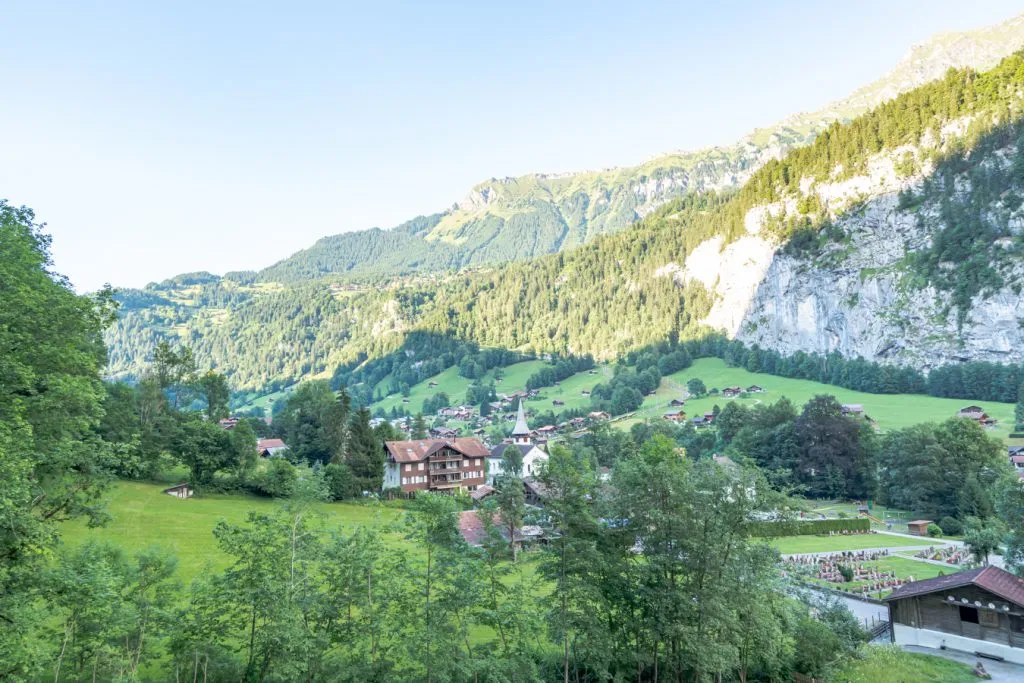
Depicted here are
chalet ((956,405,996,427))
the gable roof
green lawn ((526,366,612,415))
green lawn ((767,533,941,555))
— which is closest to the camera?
the gable roof

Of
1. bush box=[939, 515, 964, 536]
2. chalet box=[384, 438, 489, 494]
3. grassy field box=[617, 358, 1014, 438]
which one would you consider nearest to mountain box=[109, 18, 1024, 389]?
grassy field box=[617, 358, 1014, 438]

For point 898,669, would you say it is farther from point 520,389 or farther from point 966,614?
point 520,389

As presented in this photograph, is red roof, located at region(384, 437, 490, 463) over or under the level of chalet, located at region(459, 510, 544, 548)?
under

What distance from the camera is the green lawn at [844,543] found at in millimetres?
50062

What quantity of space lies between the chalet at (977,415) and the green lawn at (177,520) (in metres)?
86.7

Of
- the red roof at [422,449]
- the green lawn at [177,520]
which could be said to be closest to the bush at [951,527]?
the red roof at [422,449]

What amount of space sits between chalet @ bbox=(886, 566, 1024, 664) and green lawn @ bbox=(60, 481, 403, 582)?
26.4 m

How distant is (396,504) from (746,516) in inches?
1592

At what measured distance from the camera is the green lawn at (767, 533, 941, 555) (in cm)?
5006

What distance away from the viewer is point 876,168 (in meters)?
150

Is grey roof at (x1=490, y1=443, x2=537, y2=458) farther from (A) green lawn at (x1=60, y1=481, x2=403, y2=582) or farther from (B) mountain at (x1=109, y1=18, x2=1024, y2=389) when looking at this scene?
(B) mountain at (x1=109, y1=18, x2=1024, y2=389)

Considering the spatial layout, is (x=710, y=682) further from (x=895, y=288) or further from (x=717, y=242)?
(x=717, y=242)

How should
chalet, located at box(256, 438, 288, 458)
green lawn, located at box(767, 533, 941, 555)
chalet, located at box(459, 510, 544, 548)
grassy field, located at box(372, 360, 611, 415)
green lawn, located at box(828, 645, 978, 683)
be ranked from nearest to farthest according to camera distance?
1. chalet, located at box(459, 510, 544, 548)
2. green lawn, located at box(828, 645, 978, 683)
3. green lawn, located at box(767, 533, 941, 555)
4. chalet, located at box(256, 438, 288, 458)
5. grassy field, located at box(372, 360, 611, 415)

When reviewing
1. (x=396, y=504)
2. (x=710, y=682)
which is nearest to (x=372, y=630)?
(x=710, y=682)
